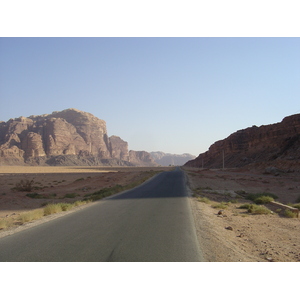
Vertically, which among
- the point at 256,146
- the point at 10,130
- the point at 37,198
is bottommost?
the point at 37,198

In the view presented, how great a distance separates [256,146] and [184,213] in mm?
95810

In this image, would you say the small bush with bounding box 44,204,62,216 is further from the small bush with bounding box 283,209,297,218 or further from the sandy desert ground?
the small bush with bounding box 283,209,297,218

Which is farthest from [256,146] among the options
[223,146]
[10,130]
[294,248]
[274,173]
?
[10,130]

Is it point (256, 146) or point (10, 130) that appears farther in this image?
point (10, 130)

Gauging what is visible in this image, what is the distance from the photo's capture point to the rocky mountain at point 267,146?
6557 cm

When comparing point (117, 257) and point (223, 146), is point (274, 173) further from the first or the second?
point (223, 146)

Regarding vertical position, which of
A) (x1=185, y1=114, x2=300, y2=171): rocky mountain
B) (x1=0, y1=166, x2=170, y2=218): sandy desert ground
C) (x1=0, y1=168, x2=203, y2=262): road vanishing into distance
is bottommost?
(x1=0, y1=166, x2=170, y2=218): sandy desert ground

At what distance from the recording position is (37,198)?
74.5ft

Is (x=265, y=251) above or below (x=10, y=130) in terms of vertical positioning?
below

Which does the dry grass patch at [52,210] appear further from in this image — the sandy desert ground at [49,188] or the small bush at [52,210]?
the sandy desert ground at [49,188]

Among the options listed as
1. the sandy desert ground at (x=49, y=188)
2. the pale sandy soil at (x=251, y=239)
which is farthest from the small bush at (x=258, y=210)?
the sandy desert ground at (x=49, y=188)

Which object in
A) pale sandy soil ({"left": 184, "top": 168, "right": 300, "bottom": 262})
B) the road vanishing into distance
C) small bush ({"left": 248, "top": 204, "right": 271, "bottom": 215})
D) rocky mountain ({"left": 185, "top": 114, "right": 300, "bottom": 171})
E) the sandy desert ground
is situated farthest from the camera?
rocky mountain ({"left": 185, "top": 114, "right": 300, "bottom": 171})

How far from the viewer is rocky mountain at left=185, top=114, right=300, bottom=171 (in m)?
65.6

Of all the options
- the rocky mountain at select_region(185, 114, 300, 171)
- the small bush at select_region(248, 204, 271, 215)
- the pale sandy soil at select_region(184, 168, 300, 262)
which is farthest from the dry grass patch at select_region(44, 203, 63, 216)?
the rocky mountain at select_region(185, 114, 300, 171)
